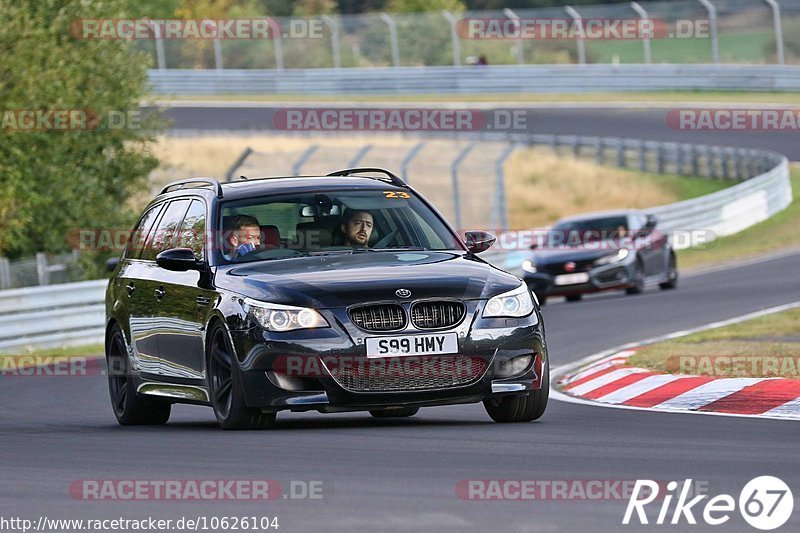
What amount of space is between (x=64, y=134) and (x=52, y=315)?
8337 mm

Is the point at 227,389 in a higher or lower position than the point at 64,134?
higher

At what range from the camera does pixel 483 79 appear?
54.5m

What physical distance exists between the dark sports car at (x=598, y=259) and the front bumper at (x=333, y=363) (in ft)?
49.4

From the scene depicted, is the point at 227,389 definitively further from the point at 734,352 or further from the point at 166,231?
the point at 734,352

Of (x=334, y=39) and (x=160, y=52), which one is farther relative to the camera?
(x=160, y=52)

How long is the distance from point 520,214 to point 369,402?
108 feet

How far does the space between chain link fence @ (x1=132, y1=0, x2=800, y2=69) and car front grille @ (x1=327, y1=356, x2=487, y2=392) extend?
3884 cm

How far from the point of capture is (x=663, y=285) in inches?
1041

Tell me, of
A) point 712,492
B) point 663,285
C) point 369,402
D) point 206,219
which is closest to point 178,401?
point 206,219

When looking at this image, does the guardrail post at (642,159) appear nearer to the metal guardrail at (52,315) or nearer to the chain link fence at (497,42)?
the chain link fence at (497,42)

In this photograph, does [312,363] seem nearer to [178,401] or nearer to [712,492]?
[178,401]

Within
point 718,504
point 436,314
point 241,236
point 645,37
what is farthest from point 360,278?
point 645,37

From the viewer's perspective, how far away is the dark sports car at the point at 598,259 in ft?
83.0

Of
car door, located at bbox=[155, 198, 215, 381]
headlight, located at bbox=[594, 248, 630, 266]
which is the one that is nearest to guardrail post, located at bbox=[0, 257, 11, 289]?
headlight, located at bbox=[594, 248, 630, 266]
